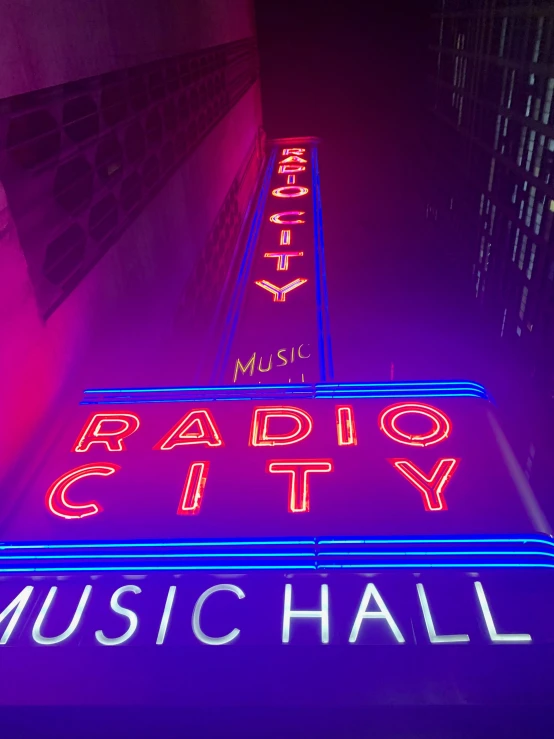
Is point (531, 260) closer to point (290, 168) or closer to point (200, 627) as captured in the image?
point (290, 168)

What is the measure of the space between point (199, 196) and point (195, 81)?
2.20 metres

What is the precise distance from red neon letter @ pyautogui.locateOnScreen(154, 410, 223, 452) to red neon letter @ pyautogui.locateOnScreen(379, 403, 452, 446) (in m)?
1.35

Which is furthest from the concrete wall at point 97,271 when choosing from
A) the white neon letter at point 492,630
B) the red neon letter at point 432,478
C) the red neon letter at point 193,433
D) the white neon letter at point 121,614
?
the white neon letter at point 492,630

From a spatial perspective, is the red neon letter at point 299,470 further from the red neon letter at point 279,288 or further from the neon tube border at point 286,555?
the red neon letter at point 279,288

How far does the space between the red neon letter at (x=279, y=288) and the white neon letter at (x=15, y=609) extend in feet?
20.7

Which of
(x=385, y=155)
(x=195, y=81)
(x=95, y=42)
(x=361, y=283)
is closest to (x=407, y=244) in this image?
(x=361, y=283)

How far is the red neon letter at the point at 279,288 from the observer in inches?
350

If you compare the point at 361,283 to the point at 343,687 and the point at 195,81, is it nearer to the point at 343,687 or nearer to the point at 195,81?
the point at 195,81

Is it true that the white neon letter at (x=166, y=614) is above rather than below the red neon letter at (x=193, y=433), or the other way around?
below

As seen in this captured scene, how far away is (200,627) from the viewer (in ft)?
10.2

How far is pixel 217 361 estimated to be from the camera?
23.8 ft

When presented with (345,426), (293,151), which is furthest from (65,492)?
(293,151)

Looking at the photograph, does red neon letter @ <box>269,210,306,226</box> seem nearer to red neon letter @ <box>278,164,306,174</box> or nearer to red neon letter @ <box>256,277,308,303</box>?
red neon letter @ <box>256,277,308,303</box>

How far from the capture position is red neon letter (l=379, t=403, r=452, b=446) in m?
4.02
